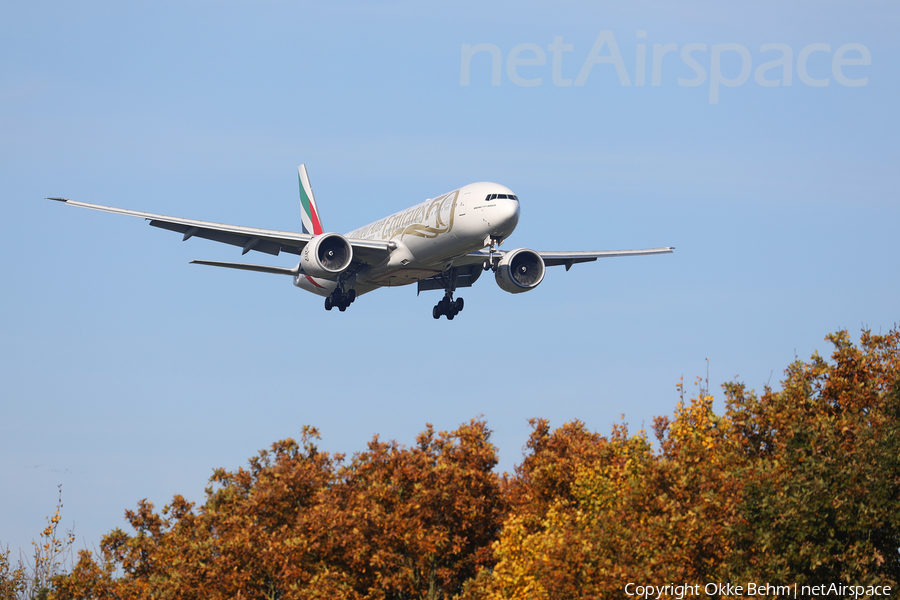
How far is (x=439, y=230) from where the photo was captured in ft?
129

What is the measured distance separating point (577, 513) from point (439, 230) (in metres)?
12.9

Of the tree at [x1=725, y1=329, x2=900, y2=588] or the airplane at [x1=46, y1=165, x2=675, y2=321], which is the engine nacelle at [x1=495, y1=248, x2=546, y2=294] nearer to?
the airplane at [x1=46, y1=165, x2=675, y2=321]

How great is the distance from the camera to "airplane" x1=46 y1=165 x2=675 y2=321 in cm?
3788

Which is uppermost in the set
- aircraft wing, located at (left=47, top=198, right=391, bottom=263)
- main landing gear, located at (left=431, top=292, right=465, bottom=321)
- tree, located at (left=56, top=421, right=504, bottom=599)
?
aircraft wing, located at (left=47, top=198, right=391, bottom=263)

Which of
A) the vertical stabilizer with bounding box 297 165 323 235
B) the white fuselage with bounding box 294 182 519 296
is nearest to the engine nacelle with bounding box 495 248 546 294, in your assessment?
the white fuselage with bounding box 294 182 519 296

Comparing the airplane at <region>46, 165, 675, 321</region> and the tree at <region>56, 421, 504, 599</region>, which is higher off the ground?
the airplane at <region>46, 165, 675, 321</region>

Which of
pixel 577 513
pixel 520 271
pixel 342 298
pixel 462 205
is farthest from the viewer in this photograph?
pixel 342 298

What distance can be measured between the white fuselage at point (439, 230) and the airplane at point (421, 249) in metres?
0.04

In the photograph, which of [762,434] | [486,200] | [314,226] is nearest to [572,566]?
[762,434]

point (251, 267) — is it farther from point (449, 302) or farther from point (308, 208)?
point (308, 208)

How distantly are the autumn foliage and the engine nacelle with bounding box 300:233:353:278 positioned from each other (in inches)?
293

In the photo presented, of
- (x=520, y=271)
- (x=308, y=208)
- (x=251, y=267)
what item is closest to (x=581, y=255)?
(x=520, y=271)

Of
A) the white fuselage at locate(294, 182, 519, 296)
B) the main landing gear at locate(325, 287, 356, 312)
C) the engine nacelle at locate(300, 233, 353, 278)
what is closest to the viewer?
the white fuselage at locate(294, 182, 519, 296)

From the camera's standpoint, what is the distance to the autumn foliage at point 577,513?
25656mm
